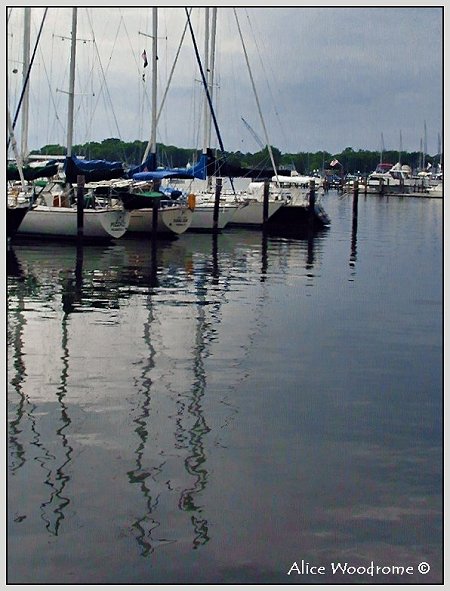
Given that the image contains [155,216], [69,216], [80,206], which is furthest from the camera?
[155,216]

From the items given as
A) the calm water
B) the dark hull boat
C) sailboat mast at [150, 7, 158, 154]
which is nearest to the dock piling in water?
sailboat mast at [150, 7, 158, 154]

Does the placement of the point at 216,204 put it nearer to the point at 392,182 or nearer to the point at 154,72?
the point at 154,72

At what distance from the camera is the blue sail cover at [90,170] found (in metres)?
38.4

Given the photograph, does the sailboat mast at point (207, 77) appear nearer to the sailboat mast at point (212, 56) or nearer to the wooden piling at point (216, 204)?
the sailboat mast at point (212, 56)

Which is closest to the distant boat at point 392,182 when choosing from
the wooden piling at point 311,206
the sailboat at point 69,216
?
the wooden piling at point 311,206

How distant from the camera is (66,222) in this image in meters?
→ 36.8

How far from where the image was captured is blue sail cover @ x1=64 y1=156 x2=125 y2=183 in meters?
38.4

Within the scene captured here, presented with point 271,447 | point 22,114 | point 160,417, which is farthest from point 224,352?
point 22,114

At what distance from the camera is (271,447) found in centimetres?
1064

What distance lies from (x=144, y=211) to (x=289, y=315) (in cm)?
2091

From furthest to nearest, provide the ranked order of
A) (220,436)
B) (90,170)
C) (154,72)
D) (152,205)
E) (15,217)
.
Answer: (154,72) < (90,170) < (152,205) < (15,217) < (220,436)

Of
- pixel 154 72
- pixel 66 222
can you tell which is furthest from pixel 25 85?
pixel 66 222

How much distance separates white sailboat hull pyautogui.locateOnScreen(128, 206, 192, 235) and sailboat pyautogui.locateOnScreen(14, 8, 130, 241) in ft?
5.86

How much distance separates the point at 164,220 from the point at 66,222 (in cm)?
540
